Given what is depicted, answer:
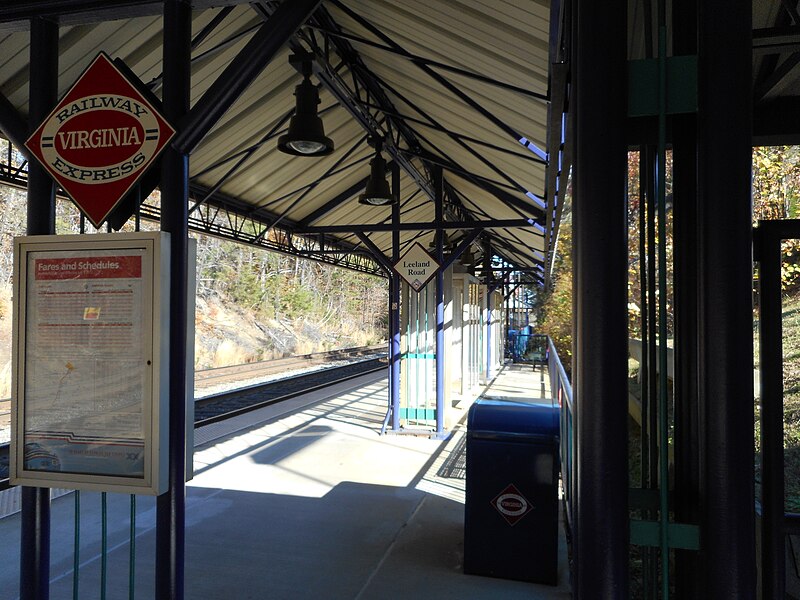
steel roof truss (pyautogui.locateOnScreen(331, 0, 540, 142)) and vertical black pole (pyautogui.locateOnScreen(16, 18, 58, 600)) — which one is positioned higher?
steel roof truss (pyautogui.locateOnScreen(331, 0, 540, 142))

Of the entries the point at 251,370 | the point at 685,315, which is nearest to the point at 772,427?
the point at 685,315

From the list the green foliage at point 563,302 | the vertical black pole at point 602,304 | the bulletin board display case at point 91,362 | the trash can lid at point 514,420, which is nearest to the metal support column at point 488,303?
the green foliage at point 563,302

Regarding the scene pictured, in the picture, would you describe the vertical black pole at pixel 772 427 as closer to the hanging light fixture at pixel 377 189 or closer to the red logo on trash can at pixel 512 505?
the red logo on trash can at pixel 512 505

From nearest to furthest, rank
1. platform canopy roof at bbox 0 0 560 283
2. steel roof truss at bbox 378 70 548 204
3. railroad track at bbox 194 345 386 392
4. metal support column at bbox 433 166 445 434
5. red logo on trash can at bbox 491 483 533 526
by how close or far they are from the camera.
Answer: platform canopy roof at bbox 0 0 560 283
red logo on trash can at bbox 491 483 533 526
steel roof truss at bbox 378 70 548 204
metal support column at bbox 433 166 445 434
railroad track at bbox 194 345 386 392

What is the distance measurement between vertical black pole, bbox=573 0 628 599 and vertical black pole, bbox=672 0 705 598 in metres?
0.27

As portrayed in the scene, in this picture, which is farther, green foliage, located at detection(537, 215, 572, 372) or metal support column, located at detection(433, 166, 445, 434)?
green foliage, located at detection(537, 215, 572, 372)

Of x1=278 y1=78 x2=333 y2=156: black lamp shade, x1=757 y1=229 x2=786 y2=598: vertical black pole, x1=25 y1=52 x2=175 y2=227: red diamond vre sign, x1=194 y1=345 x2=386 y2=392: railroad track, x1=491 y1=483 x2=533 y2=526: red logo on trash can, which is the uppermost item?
x1=278 y1=78 x2=333 y2=156: black lamp shade

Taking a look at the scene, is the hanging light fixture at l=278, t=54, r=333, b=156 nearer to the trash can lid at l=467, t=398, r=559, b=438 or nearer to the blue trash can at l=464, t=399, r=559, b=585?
the trash can lid at l=467, t=398, r=559, b=438

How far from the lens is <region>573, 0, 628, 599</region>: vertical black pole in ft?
4.62

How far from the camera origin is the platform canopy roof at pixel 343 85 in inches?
154

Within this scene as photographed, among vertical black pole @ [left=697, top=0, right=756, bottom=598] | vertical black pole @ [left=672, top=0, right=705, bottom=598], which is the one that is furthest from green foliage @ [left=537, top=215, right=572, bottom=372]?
vertical black pole @ [left=697, top=0, right=756, bottom=598]

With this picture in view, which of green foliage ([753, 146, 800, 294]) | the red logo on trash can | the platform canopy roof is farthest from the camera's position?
green foliage ([753, 146, 800, 294])

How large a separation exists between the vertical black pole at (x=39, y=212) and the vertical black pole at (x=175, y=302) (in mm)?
609

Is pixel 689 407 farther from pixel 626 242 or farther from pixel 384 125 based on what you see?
pixel 384 125
